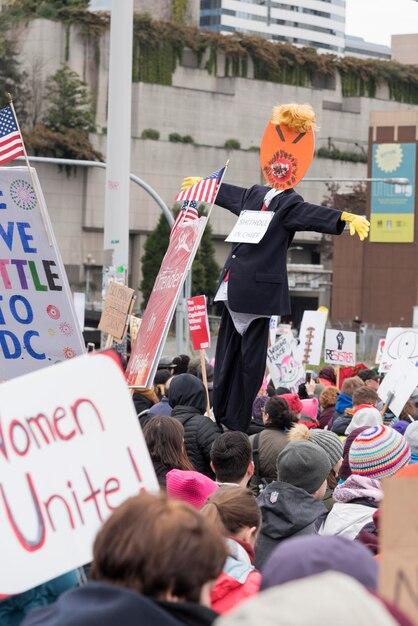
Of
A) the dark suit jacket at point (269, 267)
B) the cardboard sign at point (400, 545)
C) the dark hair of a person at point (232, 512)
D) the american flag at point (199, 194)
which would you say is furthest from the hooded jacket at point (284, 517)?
the american flag at point (199, 194)

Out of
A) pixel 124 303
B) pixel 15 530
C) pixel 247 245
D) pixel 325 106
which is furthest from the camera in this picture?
pixel 325 106

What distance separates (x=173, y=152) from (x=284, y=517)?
67.0 metres

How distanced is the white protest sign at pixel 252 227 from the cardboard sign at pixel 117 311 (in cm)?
114

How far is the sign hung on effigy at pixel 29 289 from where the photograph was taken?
6.22 metres

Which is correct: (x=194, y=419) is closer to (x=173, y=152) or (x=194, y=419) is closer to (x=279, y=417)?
(x=279, y=417)

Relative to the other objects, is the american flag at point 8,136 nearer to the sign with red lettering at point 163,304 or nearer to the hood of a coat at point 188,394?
the sign with red lettering at point 163,304

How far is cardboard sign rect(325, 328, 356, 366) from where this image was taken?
16.7m

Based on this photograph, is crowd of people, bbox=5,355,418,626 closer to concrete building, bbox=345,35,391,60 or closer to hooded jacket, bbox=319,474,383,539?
hooded jacket, bbox=319,474,383,539

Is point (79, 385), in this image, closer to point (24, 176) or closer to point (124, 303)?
point (24, 176)

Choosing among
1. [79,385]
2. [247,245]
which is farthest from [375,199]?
[79,385]

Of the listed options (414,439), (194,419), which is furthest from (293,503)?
(194,419)

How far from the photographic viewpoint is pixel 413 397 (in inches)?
480

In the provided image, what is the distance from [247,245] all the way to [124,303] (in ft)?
3.97

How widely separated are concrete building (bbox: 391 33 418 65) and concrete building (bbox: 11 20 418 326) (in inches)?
1368
